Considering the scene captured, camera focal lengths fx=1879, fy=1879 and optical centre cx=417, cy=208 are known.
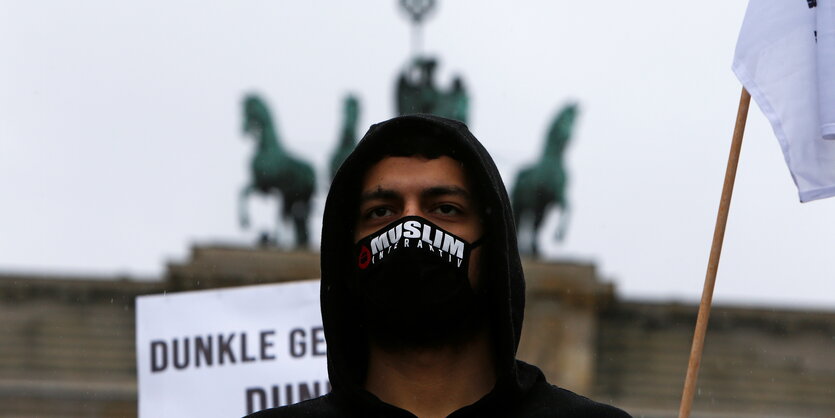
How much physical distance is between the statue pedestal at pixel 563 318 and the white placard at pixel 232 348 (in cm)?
1711

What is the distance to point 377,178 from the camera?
2.51 meters

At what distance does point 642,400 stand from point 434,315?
23.5 meters

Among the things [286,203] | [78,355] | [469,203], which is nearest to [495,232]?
[469,203]

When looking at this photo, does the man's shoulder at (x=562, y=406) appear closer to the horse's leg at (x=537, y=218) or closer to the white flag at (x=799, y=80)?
the white flag at (x=799, y=80)

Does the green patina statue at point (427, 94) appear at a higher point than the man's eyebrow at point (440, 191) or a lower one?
higher

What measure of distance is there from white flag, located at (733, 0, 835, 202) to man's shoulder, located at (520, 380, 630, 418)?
1157mm

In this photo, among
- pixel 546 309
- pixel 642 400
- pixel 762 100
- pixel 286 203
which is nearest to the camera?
pixel 762 100

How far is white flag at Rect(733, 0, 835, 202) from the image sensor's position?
3.52 metres

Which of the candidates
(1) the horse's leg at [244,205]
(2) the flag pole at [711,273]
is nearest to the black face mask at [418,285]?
(2) the flag pole at [711,273]

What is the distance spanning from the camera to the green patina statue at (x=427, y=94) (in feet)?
68.2

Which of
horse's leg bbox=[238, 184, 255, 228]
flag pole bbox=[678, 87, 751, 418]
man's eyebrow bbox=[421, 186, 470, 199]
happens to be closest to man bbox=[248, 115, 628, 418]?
man's eyebrow bbox=[421, 186, 470, 199]

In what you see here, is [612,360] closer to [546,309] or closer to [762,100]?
[546,309]

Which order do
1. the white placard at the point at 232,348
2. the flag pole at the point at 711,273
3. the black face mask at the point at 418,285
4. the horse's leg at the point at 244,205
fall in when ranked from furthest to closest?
the horse's leg at the point at 244,205, the white placard at the point at 232,348, the flag pole at the point at 711,273, the black face mask at the point at 418,285

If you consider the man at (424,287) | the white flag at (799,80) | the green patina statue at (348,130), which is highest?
the green patina statue at (348,130)
